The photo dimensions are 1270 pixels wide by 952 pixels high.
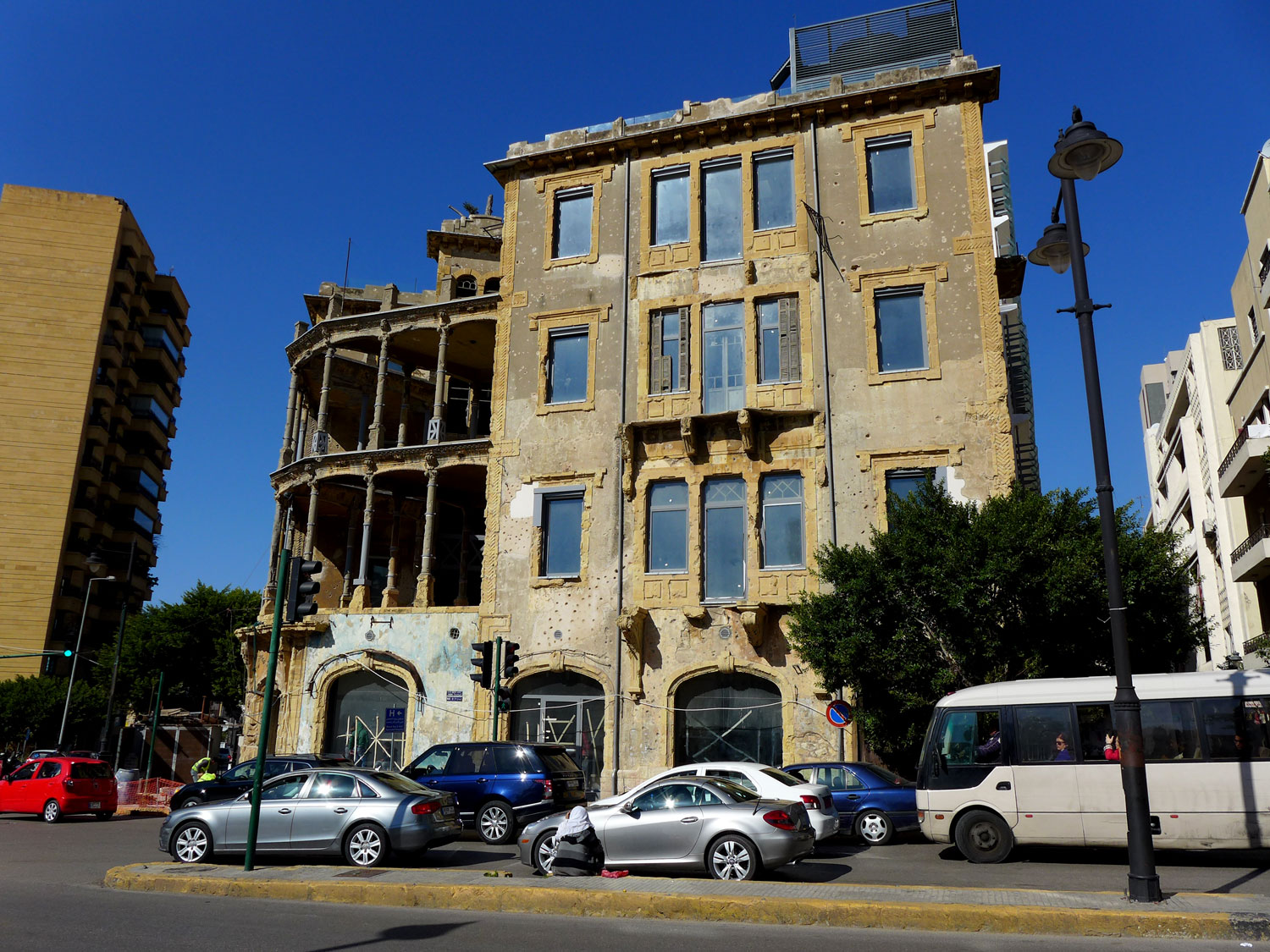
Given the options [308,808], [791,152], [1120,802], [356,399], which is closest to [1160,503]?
[791,152]

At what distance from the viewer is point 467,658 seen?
25625 mm

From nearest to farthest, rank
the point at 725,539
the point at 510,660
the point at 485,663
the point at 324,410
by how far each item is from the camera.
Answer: the point at 485,663 < the point at 510,660 < the point at 725,539 < the point at 324,410

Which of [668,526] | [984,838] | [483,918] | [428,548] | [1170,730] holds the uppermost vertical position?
[668,526]

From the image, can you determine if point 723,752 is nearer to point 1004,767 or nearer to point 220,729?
point 1004,767

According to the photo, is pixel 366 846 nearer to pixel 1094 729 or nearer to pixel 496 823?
pixel 496 823

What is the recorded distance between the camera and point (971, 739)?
14.3 metres

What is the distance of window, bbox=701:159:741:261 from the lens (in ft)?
86.4

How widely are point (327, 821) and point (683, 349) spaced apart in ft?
50.2

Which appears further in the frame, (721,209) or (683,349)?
(721,209)

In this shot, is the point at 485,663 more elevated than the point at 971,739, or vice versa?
the point at 485,663

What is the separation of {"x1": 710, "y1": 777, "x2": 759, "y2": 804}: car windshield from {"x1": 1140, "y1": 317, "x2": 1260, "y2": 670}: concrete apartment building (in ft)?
90.8

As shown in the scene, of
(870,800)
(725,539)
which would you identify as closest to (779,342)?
(725,539)

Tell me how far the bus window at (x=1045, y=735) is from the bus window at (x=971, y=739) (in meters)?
0.29

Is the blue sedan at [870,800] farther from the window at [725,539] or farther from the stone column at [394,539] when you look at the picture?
the stone column at [394,539]
